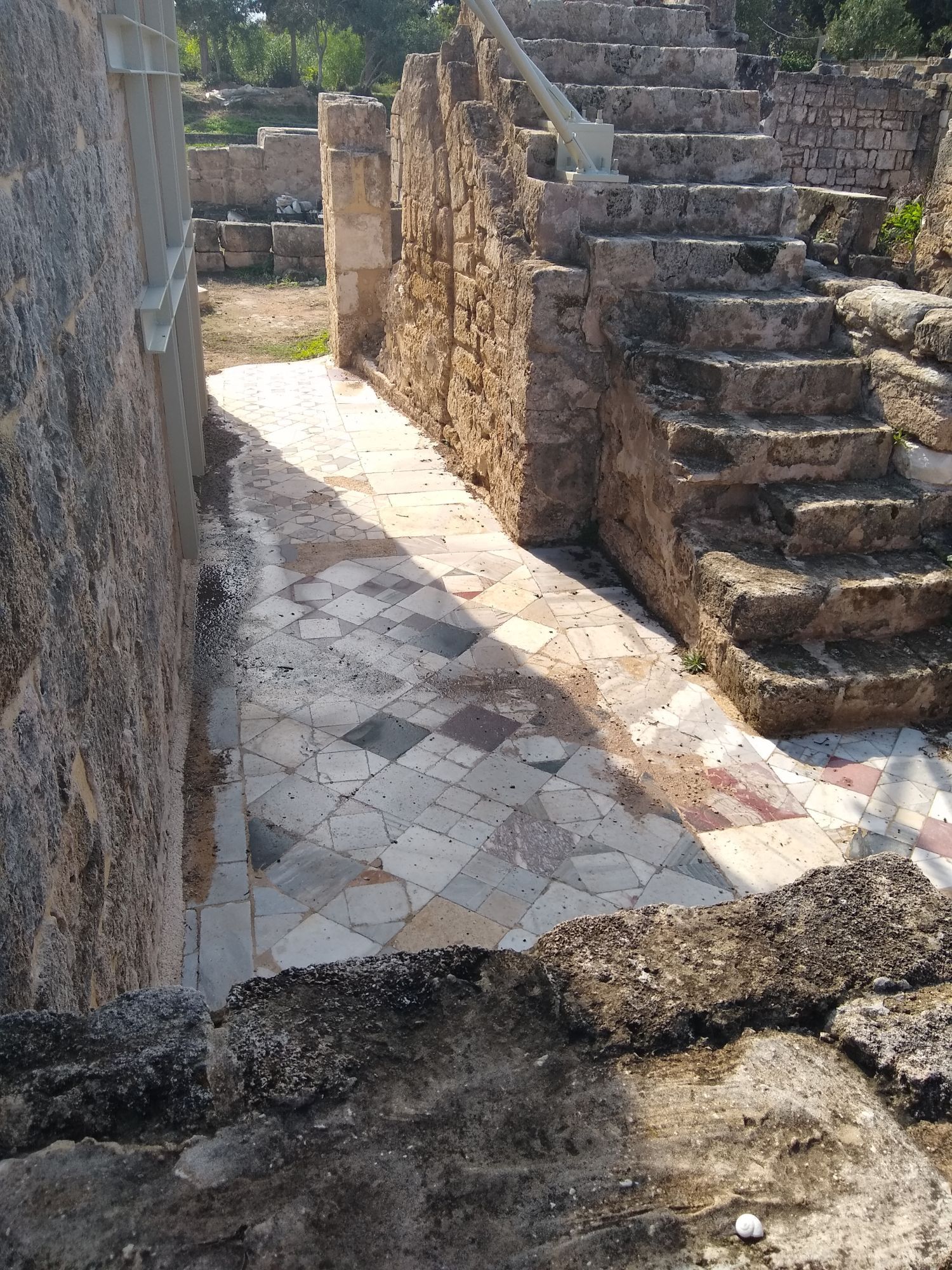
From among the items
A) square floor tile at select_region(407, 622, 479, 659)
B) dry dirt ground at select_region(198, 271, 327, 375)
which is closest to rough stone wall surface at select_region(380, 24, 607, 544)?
square floor tile at select_region(407, 622, 479, 659)

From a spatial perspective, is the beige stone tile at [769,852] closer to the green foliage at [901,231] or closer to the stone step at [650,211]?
the stone step at [650,211]

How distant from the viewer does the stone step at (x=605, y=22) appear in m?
7.35

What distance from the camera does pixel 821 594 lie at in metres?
4.98

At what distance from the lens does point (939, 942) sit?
2.03 metres

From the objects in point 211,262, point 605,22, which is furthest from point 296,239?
point 605,22

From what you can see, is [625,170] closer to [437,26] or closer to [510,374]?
[510,374]

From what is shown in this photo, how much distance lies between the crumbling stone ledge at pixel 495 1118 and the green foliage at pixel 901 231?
746 centimetres

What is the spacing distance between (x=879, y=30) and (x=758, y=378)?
19604 mm

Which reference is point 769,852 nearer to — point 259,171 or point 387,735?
point 387,735

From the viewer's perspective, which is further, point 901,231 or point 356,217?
point 356,217

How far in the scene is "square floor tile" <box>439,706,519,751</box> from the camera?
15.7 feet

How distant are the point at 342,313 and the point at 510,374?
4.84 meters

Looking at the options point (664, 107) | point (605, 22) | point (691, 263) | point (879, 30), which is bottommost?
point (691, 263)

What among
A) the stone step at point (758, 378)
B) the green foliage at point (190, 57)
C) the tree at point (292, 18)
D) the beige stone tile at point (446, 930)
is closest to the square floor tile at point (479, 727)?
the beige stone tile at point (446, 930)
